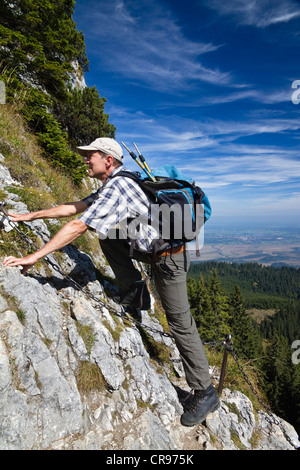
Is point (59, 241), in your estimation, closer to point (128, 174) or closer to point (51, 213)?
point (51, 213)

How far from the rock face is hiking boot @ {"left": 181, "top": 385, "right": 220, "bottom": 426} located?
0.51 ft

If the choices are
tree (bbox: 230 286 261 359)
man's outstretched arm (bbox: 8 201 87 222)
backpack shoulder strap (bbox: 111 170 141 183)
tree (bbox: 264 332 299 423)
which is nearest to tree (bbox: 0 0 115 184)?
man's outstretched arm (bbox: 8 201 87 222)

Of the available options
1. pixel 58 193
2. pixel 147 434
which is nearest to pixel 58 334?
pixel 147 434

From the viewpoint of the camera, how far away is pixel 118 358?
3852mm

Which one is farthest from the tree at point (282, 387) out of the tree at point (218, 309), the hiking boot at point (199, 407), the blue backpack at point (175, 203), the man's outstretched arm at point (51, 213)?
the man's outstretched arm at point (51, 213)

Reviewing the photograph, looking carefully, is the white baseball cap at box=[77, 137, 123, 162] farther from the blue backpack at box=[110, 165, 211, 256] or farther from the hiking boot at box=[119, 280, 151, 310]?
the hiking boot at box=[119, 280, 151, 310]

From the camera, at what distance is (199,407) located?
3748 millimetres

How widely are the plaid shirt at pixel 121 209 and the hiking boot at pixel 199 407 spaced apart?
2.57 meters

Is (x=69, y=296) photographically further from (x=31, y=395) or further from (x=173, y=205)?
(x=173, y=205)

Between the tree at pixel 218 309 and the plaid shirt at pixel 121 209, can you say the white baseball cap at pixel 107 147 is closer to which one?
the plaid shirt at pixel 121 209

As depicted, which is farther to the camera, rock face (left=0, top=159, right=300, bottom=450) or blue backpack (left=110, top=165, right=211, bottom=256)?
blue backpack (left=110, top=165, right=211, bottom=256)

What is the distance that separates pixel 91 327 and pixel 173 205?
2.27 meters

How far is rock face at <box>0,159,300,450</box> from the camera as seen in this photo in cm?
256

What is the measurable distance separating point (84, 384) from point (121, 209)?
2426mm
